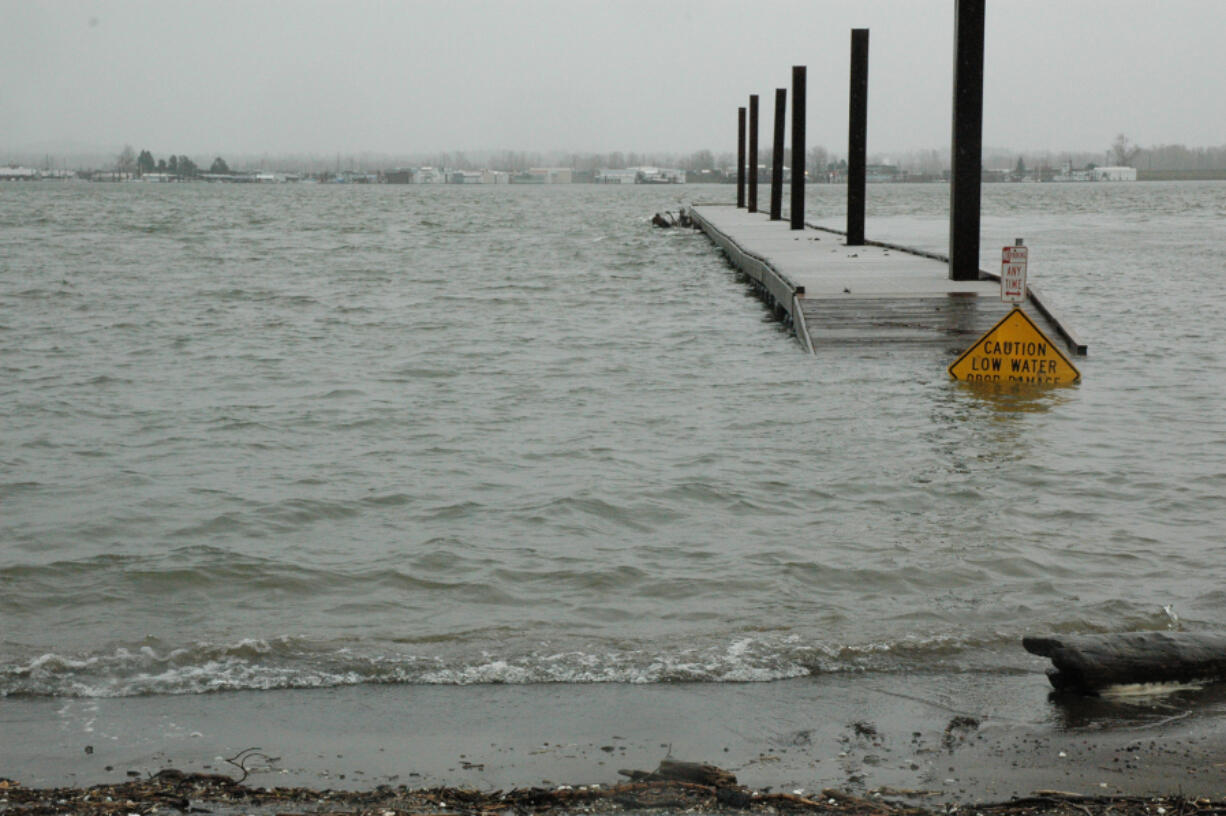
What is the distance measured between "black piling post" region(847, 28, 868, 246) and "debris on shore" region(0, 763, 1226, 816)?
2356 centimetres

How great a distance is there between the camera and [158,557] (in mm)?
8398

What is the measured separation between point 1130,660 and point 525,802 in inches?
103

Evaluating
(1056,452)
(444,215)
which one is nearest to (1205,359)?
(1056,452)

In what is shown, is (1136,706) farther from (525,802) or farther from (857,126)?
(857,126)

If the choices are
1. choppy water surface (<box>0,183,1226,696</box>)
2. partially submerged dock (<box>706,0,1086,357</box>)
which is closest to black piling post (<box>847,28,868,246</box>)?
partially submerged dock (<box>706,0,1086,357</box>)

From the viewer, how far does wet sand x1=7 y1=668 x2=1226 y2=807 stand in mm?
4902

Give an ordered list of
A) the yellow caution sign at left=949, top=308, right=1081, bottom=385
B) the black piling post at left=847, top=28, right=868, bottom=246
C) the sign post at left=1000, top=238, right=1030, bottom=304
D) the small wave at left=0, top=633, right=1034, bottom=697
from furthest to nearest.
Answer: the black piling post at left=847, top=28, right=868, bottom=246 < the yellow caution sign at left=949, top=308, right=1081, bottom=385 < the sign post at left=1000, top=238, right=1030, bottom=304 < the small wave at left=0, top=633, right=1034, bottom=697

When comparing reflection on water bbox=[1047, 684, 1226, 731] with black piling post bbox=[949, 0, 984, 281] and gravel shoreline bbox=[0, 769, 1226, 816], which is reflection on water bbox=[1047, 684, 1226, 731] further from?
black piling post bbox=[949, 0, 984, 281]

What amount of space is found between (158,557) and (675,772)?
464cm

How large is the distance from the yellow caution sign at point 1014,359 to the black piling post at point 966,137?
503 centimetres

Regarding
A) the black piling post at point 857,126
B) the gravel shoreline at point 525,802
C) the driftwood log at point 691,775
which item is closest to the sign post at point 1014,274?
the gravel shoreline at point 525,802

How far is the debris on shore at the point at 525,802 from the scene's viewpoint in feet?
14.7

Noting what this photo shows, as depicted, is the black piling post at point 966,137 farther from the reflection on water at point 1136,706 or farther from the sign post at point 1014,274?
the reflection on water at point 1136,706

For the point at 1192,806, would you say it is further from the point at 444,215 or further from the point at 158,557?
the point at 444,215
